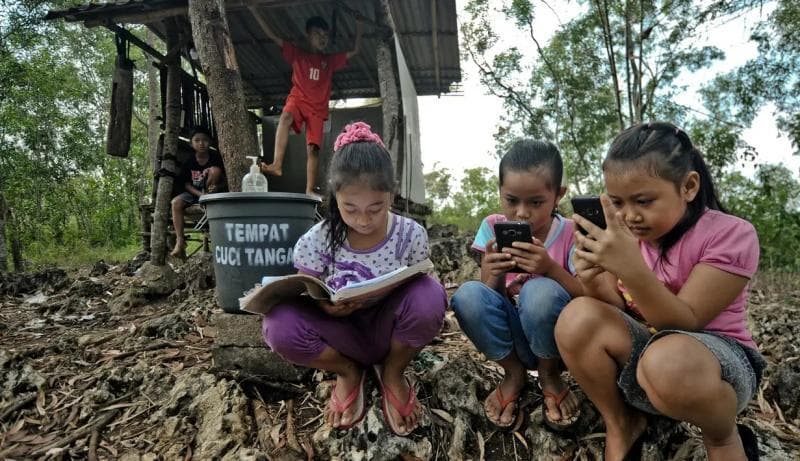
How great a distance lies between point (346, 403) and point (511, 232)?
91cm

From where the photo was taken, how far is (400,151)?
437 cm

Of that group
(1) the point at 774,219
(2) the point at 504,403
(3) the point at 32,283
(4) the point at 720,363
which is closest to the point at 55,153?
(3) the point at 32,283

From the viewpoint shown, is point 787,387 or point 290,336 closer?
point 290,336

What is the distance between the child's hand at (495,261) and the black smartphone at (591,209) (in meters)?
0.30

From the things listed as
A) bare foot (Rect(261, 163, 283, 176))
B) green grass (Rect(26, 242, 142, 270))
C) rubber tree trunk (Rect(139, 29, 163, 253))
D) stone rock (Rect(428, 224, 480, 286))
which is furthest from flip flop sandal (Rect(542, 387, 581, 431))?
green grass (Rect(26, 242, 142, 270))

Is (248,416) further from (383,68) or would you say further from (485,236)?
(383,68)

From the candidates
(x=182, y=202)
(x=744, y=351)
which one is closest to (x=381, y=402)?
(x=744, y=351)

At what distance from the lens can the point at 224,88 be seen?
2.46m

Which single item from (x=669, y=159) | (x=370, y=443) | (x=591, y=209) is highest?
(x=669, y=159)

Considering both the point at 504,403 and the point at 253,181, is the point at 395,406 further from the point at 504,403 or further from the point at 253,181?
the point at 253,181

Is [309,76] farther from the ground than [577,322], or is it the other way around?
[309,76]

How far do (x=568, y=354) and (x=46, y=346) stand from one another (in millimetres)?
3139

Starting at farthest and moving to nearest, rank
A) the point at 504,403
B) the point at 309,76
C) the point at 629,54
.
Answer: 1. the point at 629,54
2. the point at 309,76
3. the point at 504,403

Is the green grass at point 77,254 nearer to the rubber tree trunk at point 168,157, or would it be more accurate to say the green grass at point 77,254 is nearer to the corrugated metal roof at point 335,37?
the corrugated metal roof at point 335,37
